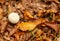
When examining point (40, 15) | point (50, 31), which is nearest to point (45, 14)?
point (40, 15)

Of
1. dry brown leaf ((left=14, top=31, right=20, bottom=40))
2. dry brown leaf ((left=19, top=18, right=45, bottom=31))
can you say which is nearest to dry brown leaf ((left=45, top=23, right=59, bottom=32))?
dry brown leaf ((left=19, top=18, right=45, bottom=31))

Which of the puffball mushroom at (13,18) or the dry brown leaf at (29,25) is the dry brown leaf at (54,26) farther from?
the puffball mushroom at (13,18)

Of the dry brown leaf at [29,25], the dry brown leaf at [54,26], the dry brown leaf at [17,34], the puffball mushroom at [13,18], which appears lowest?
the dry brown leaf at [17,34]

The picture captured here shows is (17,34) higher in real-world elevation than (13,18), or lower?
lower

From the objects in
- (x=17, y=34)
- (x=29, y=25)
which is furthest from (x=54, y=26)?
(x=17, y=34)

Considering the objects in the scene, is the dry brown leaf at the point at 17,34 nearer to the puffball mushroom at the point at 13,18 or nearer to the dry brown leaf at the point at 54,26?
the puffball mushroom at the point at 13,18

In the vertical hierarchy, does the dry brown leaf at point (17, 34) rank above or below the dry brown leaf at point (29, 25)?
below

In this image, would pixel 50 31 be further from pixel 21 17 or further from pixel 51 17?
pixel 21 17

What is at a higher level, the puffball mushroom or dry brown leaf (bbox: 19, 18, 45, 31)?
the puffball mushroom

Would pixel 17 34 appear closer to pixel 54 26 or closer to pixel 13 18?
pixel 13 18

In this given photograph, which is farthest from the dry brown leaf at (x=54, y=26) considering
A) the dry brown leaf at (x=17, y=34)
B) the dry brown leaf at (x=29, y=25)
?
the dry brown leaf at (x=17, y=34)

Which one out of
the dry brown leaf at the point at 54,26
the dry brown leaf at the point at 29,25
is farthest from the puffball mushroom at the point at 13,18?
the dry brown leaf at the point at 54,26

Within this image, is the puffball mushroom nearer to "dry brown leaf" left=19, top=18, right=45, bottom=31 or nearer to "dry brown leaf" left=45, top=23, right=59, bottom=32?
"dry brown leaf" left=19, top=18, right=45, bottom=31
